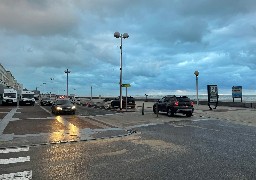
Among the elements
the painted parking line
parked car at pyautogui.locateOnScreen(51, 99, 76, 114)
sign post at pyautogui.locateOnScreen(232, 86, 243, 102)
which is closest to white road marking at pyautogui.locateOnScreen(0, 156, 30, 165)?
the painted parking line

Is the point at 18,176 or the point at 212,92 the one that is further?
the point at 212,92

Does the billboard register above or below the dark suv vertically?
above

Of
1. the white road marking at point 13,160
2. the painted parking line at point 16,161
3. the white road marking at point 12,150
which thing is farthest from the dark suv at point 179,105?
the white road marking at point 13,160

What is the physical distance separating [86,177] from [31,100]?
48.5 m

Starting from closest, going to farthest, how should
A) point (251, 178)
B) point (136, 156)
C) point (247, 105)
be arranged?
point (251, 178) < point (136, 156) < point (247, 105)

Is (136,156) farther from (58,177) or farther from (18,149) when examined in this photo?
(18,149)

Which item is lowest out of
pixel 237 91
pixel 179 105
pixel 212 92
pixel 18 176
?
pixel 18 176

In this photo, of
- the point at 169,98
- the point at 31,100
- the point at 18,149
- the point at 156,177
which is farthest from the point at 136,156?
the point at 31,100

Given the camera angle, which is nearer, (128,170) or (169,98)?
(128,170)

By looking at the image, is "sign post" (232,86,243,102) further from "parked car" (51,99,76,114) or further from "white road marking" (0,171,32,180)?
"white road marking" (0,171,32,180)

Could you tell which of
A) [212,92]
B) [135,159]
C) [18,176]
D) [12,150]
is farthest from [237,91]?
[18,176]

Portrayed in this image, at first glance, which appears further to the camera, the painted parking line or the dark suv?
the dark suv

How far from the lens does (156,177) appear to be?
673 centimetres

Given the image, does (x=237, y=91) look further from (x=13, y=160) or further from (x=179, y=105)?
(x=13, y=160)
